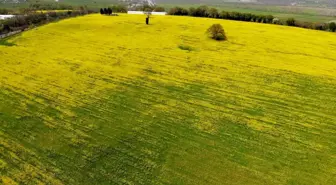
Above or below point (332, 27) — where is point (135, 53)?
below

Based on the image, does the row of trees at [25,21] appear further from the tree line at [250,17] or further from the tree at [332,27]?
the tree at [332,27]

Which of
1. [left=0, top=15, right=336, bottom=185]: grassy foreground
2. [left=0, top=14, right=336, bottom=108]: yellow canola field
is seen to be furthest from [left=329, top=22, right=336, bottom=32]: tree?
[left=0, top=15, right=336, bottom=185]: grassy foreground

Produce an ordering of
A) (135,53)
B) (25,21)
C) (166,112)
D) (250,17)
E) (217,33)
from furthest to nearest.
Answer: (250,17), (25,21), (217,33), (135,53), (166,112)

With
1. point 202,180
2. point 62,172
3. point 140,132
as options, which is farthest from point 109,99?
point 202,180

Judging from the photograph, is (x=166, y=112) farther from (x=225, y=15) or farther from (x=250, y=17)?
(x=225, y=15)

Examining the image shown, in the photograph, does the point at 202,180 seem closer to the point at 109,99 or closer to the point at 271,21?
the point at 109,99

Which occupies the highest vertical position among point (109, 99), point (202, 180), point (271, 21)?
point (271, 21)

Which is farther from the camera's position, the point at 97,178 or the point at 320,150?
the point at 320,150

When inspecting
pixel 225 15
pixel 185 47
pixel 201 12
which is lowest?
pixel 185 47

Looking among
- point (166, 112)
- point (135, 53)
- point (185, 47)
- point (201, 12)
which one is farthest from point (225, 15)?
point (166, 112)
